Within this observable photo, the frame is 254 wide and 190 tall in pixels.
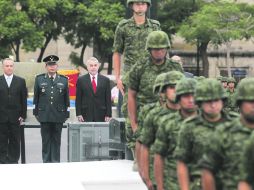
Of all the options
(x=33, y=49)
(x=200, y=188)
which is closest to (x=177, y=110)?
(x=200, y=188)

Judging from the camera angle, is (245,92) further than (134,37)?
No

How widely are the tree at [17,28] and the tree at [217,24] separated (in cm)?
878

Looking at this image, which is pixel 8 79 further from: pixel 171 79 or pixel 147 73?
pixel 171 79

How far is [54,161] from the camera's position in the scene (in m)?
16.4

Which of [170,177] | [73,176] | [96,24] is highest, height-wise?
[96,24]

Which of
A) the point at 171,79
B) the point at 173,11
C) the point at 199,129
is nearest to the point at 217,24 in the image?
the point at 173,11

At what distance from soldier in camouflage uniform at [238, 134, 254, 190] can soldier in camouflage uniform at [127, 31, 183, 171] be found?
4188mm

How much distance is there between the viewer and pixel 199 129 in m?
7.39

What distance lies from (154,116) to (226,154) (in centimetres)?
197

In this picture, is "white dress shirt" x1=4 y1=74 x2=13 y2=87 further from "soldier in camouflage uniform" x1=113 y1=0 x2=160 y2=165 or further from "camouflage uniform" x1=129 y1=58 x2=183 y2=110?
"camouflage uniform" x1=129 y1=58 x2=183 y2=110

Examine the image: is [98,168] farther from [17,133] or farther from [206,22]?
[206,22]

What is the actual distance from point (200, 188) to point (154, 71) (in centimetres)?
334

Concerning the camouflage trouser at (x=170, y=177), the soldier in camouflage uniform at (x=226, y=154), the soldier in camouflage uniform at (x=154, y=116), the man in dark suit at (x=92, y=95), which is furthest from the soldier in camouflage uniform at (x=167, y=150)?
the man in dark suit at (x=92, y=95)

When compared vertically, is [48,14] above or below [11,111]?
above
